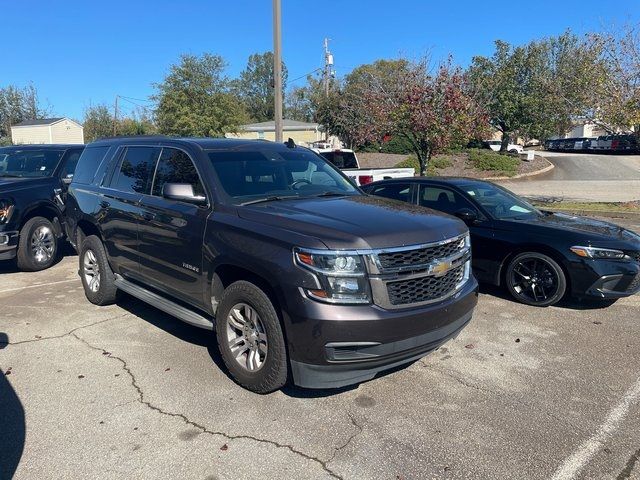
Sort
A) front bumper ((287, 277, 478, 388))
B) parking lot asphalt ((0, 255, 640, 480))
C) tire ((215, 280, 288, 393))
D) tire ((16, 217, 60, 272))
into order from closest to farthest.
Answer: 1. parking lot asphalt ((0, 255, 640, 480))
2. front bumper ((287, 277, 478, 388))
3. tire ((215, 280, 288, 393))
4. tire ((16, 217, 60, 272))

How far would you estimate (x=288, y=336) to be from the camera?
345 centimetres

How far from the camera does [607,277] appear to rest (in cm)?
548

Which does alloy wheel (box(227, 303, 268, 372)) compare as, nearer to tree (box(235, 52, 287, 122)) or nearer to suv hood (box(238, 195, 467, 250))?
suv hood (box(238, 195, 467, 250))

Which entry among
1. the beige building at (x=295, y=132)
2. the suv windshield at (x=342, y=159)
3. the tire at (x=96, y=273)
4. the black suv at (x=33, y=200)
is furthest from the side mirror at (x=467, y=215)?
the beige building at (x=295, y=132)

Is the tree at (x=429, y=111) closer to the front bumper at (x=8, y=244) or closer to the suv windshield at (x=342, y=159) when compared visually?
the suv windshield at (x=342, y=159)

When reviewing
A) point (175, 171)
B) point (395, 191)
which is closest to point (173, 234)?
point (175, 171)

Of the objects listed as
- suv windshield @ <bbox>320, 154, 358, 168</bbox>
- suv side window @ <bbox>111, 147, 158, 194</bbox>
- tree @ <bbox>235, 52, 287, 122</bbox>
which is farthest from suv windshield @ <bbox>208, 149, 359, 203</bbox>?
tree @ <bbox>235, 52, 287, 122</bbox>

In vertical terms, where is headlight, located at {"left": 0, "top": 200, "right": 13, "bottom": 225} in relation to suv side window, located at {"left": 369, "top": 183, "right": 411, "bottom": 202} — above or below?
below

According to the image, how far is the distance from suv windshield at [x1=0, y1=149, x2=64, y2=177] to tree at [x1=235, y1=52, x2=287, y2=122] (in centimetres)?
8190

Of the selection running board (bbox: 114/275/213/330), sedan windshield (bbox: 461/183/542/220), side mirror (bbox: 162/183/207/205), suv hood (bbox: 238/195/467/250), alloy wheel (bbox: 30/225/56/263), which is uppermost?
side mirror (bbox: 162/183/207/205)

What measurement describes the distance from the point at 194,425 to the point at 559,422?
2.51 metres

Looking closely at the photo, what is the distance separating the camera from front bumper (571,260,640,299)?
18.0ft

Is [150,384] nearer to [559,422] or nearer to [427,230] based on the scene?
[427,230]

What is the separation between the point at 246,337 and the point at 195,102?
35100 mm
